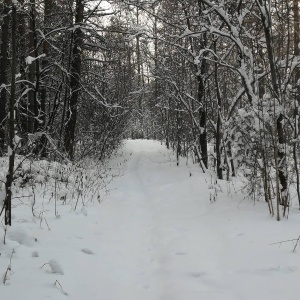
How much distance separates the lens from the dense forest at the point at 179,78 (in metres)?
5.37

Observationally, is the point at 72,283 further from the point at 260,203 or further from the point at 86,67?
the point at 86,67

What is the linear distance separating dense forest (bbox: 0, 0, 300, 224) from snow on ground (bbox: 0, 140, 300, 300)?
21.7 inches

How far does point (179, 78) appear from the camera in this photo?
11.8 metres

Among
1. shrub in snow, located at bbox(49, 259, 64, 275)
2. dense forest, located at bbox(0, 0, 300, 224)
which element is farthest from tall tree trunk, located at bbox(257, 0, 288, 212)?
shrub in snow, located at bbox(49, 259, 64, 275)

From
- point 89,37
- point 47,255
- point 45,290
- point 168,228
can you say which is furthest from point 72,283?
point 89,37

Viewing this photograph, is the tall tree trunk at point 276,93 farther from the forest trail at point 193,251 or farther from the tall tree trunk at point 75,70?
the tall tree trunk at point 75,70

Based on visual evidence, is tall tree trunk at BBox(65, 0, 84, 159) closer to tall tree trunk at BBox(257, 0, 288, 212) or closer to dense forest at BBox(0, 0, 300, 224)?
dense forest at BBox(0, 0, 300, 224)

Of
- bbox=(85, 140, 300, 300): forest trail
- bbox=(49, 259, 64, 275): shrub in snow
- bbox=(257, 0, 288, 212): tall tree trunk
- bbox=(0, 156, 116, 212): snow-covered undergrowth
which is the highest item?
bbox=(257, 0, 288, 212): tall tree trunk

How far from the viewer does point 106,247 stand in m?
4.52

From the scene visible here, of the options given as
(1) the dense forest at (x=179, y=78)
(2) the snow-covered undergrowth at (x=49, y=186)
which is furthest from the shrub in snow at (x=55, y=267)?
(2) the snow-covered undergrowth at (x=49, y=186)

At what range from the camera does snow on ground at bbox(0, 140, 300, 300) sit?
322 cm

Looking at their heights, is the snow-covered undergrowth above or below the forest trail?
above

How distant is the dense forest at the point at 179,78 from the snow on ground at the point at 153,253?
0.55 m

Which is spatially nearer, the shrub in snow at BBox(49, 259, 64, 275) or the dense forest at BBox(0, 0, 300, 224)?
the shrub in snow at BBox(49, 259, 64, 275)
